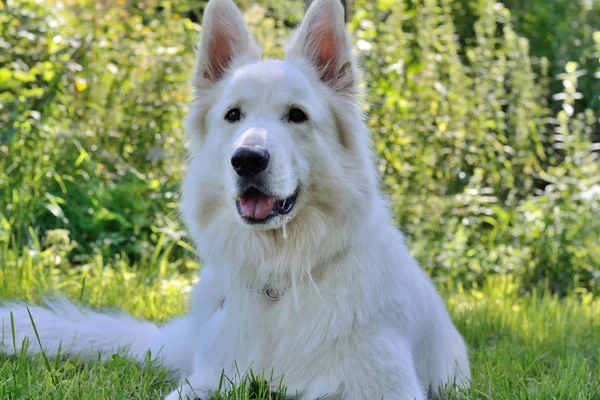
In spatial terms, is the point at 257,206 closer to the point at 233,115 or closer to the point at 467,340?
the point at 233,115

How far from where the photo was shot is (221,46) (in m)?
3.46

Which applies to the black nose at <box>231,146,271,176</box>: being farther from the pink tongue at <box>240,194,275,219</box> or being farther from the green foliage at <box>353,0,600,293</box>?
the green foliage at <box>353,0,600,293</box>

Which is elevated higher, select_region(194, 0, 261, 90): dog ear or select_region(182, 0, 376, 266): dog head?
select_region(194, 0, 261, 90): dog ear

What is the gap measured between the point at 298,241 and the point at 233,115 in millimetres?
636

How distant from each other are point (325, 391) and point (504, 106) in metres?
5.35

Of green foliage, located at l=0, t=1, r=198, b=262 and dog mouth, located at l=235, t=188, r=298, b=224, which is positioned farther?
green foliage, located at l=0, t=1, r=198, b=262

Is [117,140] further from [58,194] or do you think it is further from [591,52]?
[591,52]

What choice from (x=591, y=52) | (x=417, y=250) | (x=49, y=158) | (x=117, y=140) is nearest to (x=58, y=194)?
(x=49, y=158)

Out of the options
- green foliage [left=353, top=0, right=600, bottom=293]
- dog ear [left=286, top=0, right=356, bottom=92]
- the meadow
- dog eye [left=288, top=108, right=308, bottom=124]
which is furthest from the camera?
green foliage [left=353, top=0, right=600, bottom=293]

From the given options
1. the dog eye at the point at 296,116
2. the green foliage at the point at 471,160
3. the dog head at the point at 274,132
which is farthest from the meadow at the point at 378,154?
the dog eye at the point at 296,116

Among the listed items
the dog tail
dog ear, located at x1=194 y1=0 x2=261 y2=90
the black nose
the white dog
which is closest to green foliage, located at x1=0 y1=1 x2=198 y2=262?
the dog tail

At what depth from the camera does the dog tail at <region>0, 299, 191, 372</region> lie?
138 inches

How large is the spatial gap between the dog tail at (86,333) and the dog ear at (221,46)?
1.27 m

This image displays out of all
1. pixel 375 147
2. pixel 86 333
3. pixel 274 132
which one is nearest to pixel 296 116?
pixel 274 132
